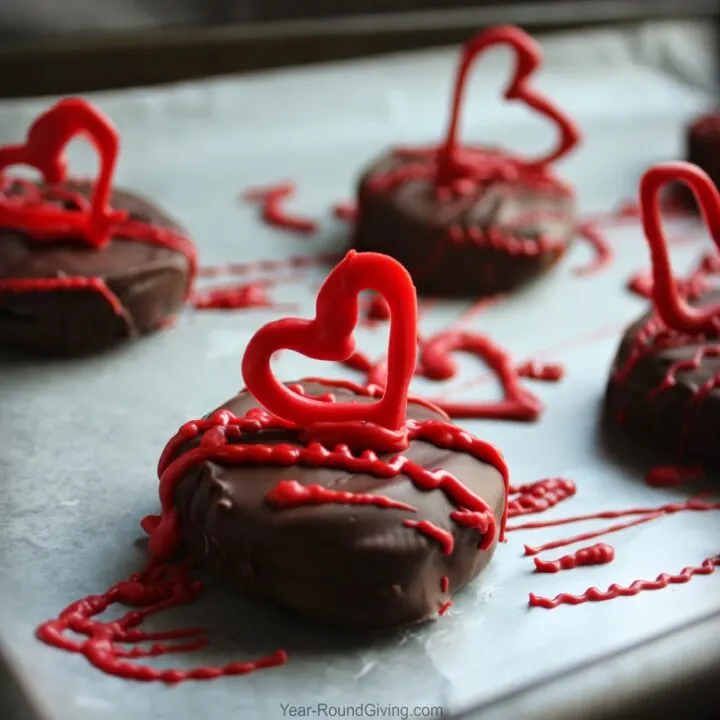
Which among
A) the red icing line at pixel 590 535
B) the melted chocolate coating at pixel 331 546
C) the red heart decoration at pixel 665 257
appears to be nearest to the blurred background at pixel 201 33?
the red heart decoration at pixel 665 257

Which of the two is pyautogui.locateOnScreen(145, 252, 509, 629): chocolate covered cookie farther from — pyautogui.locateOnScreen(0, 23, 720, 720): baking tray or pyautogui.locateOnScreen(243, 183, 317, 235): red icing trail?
pyautogui.locateOnScreen(243, 183, 317, 235): red icing trail

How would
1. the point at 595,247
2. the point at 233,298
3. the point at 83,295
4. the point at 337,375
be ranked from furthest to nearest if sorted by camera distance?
1. the point at 595,247
2. the point at 233,298
3. the point at 337,375
4. the point at 83,295

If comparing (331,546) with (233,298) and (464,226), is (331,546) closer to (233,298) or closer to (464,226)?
(233,298)

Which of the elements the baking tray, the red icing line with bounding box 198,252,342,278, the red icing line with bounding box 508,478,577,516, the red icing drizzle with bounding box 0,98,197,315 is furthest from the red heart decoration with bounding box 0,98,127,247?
the red icing line with bounding box 508,478,577,516

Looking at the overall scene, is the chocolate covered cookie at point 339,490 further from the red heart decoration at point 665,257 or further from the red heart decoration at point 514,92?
the red heart decoration at point 514,92

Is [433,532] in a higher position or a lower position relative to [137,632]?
higher

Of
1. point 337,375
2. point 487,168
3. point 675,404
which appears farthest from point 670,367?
point 487,168
